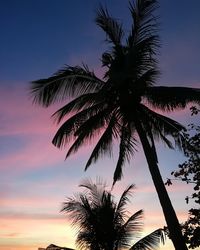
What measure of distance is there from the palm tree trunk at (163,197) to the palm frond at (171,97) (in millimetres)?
1433

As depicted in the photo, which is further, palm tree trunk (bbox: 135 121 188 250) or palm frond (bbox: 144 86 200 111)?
palm frond (bbox: 144 86 200 111)

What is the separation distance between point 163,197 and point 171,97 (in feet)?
14.3

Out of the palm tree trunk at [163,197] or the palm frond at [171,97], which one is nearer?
the palm tree trunk at [163,197]

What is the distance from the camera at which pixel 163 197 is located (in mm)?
18938

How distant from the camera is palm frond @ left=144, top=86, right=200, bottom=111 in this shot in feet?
66.3

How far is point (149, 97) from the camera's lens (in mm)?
21297

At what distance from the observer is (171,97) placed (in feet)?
67.7

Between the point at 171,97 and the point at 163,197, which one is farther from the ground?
the point at 171,97

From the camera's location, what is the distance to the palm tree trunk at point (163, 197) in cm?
1804

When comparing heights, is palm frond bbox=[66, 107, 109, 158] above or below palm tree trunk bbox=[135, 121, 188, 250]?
above

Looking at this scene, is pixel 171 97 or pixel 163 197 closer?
pixel 163 197

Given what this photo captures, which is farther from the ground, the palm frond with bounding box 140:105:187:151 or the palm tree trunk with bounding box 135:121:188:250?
the palm frond with bounding box 140:105:187:151

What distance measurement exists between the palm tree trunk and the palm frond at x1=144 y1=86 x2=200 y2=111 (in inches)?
56.4

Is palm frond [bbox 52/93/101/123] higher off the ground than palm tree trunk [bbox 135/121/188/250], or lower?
higher
